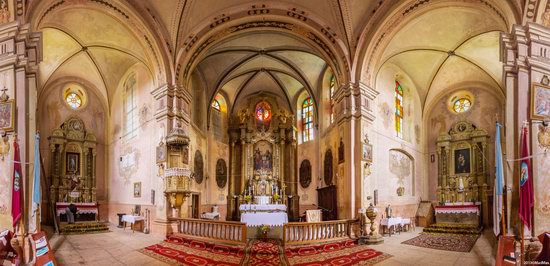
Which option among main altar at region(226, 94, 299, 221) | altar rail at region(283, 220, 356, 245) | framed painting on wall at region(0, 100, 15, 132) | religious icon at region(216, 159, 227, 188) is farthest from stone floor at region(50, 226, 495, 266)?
main altar at region(226, 94, 299, 221)

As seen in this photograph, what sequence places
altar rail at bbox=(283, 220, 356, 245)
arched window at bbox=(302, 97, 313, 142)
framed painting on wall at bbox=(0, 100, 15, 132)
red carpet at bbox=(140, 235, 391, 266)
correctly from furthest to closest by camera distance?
arched window at bbox=(302, 97, 313, 142), altar rail at bbox=(283, 220, 356, 245), red carpet at bbox=(140, 235, 391, 266), framed painting on wall at bbox=(0, 100, 15, 132)

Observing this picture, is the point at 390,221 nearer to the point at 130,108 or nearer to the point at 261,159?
the point at 261,159

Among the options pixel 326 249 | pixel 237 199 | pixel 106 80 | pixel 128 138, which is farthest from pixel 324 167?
pixel 106 80

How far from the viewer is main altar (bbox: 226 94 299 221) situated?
68.2 ft

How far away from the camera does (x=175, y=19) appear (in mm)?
12922

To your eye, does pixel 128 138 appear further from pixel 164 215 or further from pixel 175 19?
pixel 175 19

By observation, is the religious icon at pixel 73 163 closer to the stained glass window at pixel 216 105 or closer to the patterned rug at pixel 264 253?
the stained glass window at pixel 216 105

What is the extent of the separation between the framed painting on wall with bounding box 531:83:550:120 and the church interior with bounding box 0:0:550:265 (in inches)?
1.1

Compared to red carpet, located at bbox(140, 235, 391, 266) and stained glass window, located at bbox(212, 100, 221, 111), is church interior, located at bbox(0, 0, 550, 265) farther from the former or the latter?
stained glass window, located at bbox(212, 100, 221, 111)

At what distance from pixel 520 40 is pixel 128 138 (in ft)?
47.6

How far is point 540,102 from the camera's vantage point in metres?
7.57

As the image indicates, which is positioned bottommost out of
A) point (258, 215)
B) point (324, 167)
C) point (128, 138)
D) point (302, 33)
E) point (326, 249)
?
point (326, 249)

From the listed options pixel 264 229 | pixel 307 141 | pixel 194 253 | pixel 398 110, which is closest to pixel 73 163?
pixel 194 253

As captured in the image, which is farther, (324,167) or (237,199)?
(237,199)
